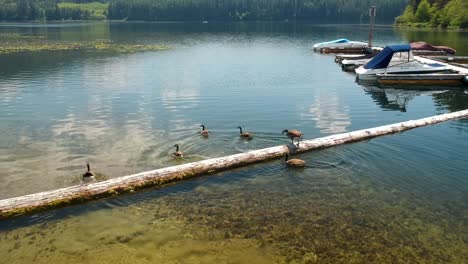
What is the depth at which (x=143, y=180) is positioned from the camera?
59.6 feet

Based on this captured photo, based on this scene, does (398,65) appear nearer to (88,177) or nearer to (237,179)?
(237,179)

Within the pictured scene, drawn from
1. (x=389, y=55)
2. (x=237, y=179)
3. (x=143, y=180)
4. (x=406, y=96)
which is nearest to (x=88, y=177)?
(x=143, y=180)

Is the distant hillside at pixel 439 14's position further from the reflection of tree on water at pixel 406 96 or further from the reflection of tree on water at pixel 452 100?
the reflection of tree on water at pixel 452 100

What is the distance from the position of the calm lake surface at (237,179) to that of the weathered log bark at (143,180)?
38 cm

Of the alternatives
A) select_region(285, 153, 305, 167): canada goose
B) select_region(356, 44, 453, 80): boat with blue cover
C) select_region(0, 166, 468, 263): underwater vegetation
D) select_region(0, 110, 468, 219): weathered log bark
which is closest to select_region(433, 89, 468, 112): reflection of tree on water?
select_region(356, 44, 453, 80): boat with blue cover

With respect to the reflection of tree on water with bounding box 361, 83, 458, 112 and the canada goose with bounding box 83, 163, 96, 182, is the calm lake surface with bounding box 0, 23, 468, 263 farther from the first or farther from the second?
the canada goose with bounding box 83, 163, 96, 182

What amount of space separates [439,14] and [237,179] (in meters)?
150

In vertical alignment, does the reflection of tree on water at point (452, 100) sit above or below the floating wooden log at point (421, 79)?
below

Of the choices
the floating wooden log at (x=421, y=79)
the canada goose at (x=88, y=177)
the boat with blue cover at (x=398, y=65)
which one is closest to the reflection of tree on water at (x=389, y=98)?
the floating wooden log at (x=421, y=79)

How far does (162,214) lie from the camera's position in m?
16.5

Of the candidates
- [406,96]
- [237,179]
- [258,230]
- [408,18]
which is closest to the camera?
[258,230]

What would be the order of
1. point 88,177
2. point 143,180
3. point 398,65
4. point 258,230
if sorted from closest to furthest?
point 258,230
point 143,180
point 88,177
point 398,65

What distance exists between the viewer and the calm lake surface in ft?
47.2

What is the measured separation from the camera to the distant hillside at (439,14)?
131875 millimetres
